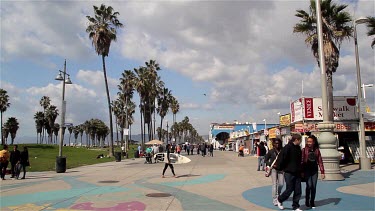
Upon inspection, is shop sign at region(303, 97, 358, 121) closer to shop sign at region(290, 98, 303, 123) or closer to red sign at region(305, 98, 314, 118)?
red sign at region(305, 98, 314, 118)

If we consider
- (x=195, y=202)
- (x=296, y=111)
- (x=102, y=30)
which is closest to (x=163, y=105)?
(x=102, y=30)

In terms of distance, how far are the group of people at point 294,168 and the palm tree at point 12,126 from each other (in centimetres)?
10022

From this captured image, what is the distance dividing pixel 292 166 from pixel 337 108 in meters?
18.0

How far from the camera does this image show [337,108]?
80.5ft

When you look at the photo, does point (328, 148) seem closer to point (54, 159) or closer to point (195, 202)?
point (195, 202)

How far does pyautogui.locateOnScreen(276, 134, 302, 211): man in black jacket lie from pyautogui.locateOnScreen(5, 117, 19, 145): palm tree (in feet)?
331

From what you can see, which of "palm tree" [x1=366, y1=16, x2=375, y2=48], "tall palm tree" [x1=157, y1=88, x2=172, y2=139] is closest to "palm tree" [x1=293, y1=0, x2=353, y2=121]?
"palm tree" [x1=366, y1=16, x2=375, y2=48]

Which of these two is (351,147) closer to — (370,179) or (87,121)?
(370,179)

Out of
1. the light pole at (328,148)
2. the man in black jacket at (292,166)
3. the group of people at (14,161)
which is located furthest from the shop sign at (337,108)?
the group of people at (14,161)

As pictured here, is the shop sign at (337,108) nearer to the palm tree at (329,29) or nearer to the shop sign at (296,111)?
the shop sign at (296,111)

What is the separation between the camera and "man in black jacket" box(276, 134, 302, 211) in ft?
27.2

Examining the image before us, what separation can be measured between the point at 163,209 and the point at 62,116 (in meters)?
16.6

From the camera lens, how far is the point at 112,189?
1269 centimetres

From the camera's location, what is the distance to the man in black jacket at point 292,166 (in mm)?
8293
